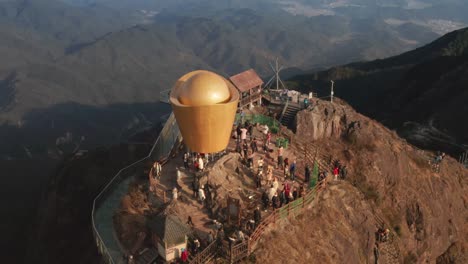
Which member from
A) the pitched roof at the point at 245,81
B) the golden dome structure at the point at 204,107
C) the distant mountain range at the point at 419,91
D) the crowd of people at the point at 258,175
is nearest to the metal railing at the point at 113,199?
the crowd of people at the point at 258,175

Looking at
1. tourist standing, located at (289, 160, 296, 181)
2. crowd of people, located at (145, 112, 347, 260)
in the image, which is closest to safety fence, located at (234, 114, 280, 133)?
crowd of people, located at (145, 112, 347, 260)

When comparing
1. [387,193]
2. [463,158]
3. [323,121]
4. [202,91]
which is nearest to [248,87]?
[323,121]

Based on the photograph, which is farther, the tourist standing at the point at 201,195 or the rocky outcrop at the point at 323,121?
the rocky outcrop at the point at 323,121

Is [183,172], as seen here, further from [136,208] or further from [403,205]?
[403,205]

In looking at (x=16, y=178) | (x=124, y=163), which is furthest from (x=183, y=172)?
(x=16, y=178)

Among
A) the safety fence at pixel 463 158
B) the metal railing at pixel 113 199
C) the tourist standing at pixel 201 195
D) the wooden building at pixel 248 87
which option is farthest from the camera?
the safety fence at pixel 463 158

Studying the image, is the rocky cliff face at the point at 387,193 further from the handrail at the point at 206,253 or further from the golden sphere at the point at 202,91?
the golden sphere at the point at 202,91
